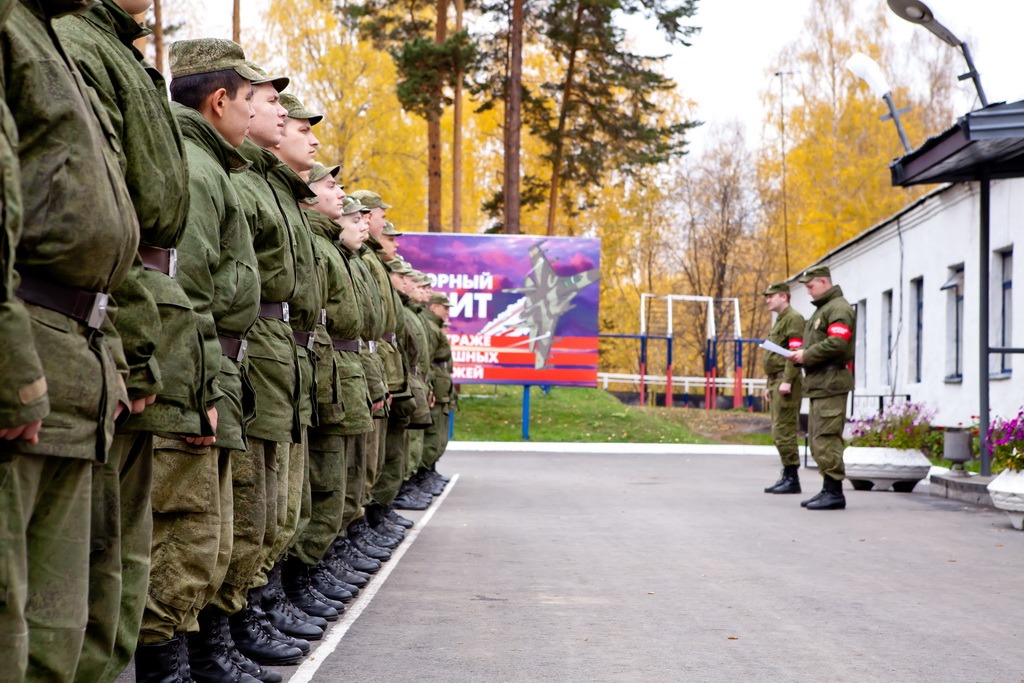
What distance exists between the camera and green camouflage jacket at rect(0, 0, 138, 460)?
3.16m

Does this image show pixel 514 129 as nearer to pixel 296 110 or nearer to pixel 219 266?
pixel 296 110

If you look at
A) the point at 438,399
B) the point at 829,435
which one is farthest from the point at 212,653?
the point at 438,399

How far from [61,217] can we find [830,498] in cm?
1201

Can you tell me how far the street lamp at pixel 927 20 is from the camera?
15047 millimetres

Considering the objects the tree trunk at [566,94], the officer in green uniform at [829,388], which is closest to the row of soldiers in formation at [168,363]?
the officer in green uniform at [829,388]

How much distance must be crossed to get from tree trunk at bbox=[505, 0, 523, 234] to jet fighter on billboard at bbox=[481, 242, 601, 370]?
240 inches

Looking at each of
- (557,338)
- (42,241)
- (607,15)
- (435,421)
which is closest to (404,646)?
(42,241)

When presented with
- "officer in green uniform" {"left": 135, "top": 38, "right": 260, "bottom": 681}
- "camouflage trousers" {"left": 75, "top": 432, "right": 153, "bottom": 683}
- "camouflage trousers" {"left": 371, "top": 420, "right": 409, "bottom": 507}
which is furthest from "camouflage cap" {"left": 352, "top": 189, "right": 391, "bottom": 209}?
"camouflage trousers" {"left": 75, "top": 432, "right": 153, "bottom": 683}

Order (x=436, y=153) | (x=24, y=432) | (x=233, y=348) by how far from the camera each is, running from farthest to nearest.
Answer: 1. (x=436, y=153)
2. (x=233, y=348)
3. (x=24, y=432)

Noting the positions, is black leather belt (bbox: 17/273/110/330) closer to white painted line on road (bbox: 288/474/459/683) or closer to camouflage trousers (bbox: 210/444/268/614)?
camouflage trousers (bbox: 210/444/268/614)

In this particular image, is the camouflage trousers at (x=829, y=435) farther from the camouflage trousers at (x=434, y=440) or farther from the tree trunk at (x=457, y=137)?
the tree trunk at (x=457, y=137)

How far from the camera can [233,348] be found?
554 centimetres

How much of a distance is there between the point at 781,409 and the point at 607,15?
21.9m

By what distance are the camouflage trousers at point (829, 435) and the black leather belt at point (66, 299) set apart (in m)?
11.4
